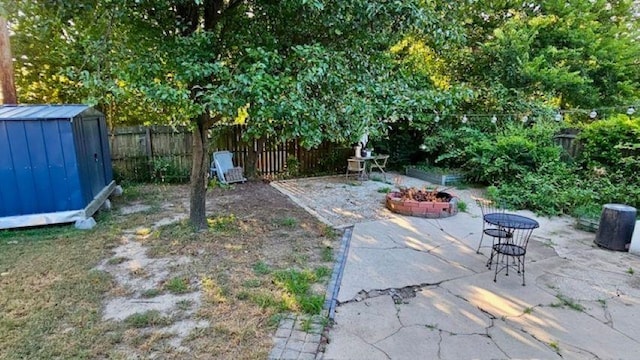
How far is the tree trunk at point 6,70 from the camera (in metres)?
5.16

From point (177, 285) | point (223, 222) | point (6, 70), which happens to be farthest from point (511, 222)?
point (6, 70)

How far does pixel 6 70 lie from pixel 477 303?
6985 mm

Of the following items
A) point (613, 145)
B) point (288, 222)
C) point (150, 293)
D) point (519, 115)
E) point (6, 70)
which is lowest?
point (150, 293)

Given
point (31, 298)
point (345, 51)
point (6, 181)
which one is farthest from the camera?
point (6, 181)

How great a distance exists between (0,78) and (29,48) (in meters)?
1.77

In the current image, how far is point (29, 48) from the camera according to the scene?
6566 millimetres

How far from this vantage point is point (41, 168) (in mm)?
4273

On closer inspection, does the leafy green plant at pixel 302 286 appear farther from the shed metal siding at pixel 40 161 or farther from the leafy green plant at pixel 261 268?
the shed metal siding at pixel 40 161

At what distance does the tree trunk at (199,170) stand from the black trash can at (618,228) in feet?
15.8

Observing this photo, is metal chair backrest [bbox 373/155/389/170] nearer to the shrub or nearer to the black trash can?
the shrub

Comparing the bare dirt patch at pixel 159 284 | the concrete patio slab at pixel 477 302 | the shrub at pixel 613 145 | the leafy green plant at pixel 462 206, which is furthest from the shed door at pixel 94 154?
the shrub at pixel 613 145

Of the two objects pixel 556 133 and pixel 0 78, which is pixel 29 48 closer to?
pixel 0 78

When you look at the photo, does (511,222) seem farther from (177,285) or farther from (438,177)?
(438,177)

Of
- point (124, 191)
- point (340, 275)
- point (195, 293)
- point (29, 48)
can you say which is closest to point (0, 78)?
point (29, 48)
